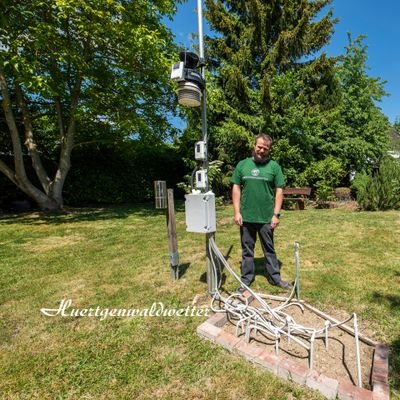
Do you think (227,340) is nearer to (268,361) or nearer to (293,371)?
(268,361)

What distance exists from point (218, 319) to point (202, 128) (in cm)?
175

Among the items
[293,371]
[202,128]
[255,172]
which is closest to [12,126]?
[202,128]

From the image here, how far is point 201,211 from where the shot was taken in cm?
262

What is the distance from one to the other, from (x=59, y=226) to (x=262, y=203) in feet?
17.9

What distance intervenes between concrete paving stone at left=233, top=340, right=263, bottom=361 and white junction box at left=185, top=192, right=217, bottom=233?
103 centimetres

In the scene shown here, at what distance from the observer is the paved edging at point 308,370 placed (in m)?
1.52

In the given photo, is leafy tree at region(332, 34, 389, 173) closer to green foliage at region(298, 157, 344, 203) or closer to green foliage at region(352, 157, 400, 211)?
green foliage at region(298, 157, 344, 203)

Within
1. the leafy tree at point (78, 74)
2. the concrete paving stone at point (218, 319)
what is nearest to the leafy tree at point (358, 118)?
the leafy tree at point (78, 74)

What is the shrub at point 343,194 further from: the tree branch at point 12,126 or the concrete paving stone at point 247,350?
the tree branch at point 12,126

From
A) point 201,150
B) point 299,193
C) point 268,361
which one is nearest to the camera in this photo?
point 268,361

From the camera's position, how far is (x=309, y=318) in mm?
2373

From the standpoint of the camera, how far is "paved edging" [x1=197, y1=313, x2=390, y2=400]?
1.52 metres

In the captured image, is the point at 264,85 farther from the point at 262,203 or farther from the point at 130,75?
the point at 262,203

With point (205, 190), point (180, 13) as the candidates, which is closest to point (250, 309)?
point (205, 190)
